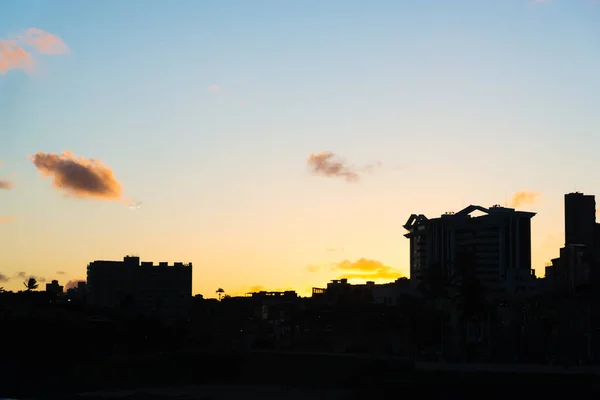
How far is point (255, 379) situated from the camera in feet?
417

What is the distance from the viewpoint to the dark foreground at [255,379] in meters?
99.1

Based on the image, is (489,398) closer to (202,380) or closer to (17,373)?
(202,380)

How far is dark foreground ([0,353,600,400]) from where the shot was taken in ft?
325

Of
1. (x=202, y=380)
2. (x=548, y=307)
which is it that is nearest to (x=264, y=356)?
(x=202, y=380)

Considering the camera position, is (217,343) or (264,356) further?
(217,343)

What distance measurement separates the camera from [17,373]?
127188 millimetres

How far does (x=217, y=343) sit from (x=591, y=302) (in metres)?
82.8

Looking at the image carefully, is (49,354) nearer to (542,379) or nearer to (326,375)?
(326,375)

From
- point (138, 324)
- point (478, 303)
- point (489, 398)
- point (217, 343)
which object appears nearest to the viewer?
point (489, 398)

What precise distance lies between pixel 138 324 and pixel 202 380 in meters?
50.8

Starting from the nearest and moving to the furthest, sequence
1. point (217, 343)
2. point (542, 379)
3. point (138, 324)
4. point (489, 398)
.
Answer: point (489, 398)
point (542, 379)
point (138, 324)
point (217, 343)

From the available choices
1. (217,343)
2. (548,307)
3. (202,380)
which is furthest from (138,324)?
(548,307)

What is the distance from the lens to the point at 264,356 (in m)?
146

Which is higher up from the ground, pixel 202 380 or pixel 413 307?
pixel 413 307
